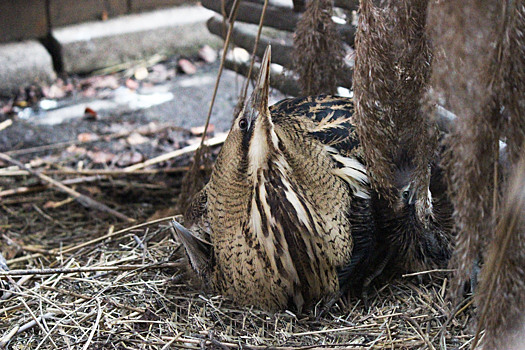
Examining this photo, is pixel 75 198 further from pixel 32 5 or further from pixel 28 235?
pixel 32 5

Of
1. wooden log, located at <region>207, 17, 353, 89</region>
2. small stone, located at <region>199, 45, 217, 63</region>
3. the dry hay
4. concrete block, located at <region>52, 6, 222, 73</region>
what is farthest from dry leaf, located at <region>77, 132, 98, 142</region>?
the dry hay

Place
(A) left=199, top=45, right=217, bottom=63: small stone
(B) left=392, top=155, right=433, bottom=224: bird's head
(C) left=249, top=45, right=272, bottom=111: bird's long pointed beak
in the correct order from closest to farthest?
1. (C) left=249, top=45, right=272, bottom=111: bird's long pointed beak
2. (B) left=392, top=155, right=433, bottom=224: bird's head
3. (A) left=199, top=45, right=217, bottom=63: small stone

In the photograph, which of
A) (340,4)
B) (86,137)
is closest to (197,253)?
(340,4)

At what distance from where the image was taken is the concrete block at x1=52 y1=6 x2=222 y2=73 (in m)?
5.11

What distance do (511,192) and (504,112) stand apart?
176 millimetres

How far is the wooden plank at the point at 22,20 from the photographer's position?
4.88 meters

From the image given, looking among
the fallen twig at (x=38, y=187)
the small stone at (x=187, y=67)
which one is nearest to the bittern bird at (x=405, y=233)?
the fallen twig at (x=38, y=187)

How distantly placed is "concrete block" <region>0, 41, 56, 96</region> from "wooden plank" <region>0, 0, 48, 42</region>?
78 millimetres

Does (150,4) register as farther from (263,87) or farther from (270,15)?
(263,87)

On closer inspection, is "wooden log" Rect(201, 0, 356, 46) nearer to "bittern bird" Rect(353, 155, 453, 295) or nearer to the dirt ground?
the dirt ground

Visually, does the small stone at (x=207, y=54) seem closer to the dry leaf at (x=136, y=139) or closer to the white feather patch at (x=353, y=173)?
the dry leaf at (x=136, y=139)

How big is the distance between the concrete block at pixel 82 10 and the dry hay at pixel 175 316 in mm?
3003

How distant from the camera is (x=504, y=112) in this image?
52.9 inches

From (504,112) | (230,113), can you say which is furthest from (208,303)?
(230,113)
